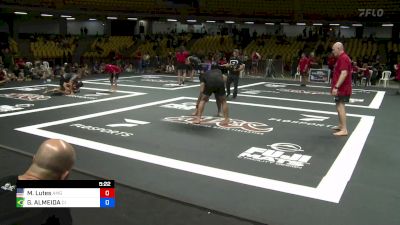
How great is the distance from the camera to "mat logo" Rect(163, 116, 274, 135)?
724cm

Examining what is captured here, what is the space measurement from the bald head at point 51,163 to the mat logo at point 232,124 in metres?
5.66

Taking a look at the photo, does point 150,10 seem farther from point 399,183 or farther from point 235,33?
point 399,183

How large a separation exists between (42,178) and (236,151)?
4522mm

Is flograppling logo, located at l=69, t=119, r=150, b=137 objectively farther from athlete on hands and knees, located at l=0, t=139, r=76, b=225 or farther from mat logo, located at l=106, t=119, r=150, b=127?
athlete on hands and knees, located at l=0, t=139, r=76, b=225

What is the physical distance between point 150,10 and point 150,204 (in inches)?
839

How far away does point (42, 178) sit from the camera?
4.94 ft

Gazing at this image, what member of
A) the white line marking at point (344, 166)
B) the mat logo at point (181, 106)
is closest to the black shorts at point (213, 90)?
the mat logo at point (181, 106)

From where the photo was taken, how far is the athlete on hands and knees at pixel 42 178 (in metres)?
1.40

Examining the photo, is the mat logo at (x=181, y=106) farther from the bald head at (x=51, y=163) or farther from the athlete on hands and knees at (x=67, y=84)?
the bald head at (x=51, y=163)

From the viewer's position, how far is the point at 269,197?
164 inches

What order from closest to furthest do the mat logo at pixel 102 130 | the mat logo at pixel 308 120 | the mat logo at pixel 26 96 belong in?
the mat logo at pixel 102 130 < the mat logo at pixel 308 120 < the mat logo at pixel 26 96

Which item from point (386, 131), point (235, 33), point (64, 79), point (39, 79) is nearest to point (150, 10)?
point (235, 33)
